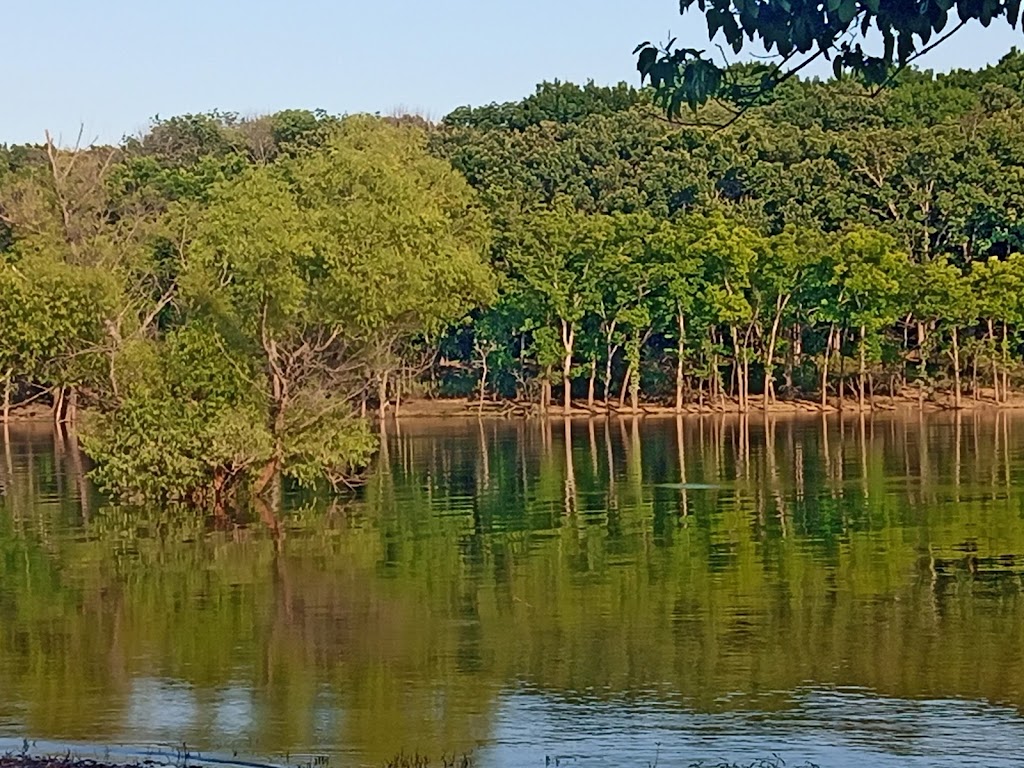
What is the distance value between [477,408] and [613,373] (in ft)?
20.6

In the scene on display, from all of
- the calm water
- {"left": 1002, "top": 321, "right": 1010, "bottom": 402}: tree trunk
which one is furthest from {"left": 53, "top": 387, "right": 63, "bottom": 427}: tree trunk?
{"left": 1002, "top": 321, "right": 1010, "bottom": 402}: tree trunk

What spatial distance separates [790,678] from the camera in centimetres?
1777

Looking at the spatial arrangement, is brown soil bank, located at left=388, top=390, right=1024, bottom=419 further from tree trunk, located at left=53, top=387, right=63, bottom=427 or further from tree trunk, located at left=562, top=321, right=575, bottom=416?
tree trunk, located at left=53, top=387, right=63, bottom=427

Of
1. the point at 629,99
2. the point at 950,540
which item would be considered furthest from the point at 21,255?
the point at 950,540

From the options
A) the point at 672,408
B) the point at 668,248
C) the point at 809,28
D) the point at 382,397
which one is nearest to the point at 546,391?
the point at 672,408

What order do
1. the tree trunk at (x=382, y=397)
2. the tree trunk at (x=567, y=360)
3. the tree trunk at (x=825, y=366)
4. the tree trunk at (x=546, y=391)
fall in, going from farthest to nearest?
the tree trunk at (x=546, y=391) < the tree trunk at (x=567, y=360) < the tree trunk at (x=825, y=366) < the tree trunk at (x=382, y=397)

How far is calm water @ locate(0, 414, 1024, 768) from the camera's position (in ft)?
50.8

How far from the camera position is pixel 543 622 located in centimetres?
2173

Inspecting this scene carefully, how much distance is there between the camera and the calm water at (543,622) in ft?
50.8

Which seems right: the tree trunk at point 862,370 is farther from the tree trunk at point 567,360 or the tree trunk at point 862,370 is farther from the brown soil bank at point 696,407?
the tree trunk at point 567,360

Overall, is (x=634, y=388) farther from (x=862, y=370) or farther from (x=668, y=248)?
(x=862, y=370)

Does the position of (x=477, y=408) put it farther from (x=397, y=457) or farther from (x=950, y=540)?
(x=950, y=540)

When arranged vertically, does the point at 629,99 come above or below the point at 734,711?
above

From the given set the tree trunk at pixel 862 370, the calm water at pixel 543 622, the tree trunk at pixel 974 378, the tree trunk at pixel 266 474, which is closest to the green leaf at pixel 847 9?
the calm water at pixel 543 622
